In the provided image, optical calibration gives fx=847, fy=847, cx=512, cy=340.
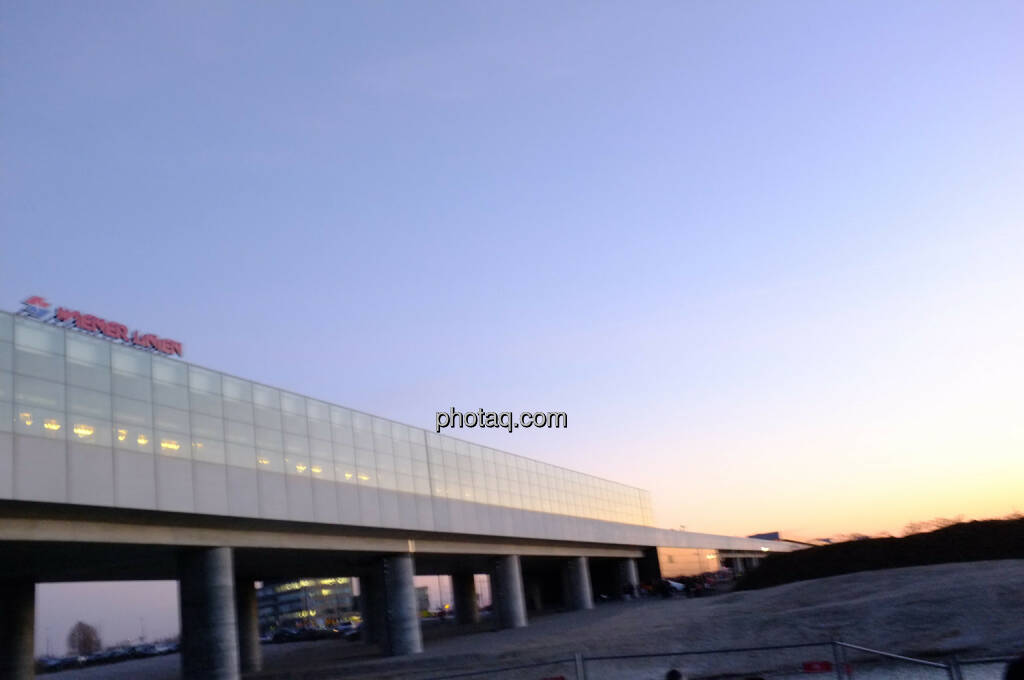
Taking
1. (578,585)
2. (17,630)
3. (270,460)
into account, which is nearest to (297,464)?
(270,460)

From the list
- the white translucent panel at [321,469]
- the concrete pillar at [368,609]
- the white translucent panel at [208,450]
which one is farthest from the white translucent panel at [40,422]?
the concrete pillar at [368,609]

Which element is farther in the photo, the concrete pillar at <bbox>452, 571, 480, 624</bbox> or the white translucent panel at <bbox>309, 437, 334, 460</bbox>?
the concrete pillar at <bbox>452, 571, 480, 624</bbox>

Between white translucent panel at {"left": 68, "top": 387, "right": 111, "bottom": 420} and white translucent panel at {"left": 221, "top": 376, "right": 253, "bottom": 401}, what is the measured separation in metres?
7.34

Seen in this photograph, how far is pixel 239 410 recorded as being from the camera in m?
42.7

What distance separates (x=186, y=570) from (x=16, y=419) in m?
13.1

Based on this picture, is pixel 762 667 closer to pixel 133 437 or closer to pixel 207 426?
pixel 207 426

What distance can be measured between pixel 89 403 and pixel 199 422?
6265 millimetres

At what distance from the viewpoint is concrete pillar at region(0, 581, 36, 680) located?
42781 millimetres

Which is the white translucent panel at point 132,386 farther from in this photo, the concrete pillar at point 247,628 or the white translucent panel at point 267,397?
the concrete pillar at point 247,628

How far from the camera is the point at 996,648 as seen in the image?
102 feet

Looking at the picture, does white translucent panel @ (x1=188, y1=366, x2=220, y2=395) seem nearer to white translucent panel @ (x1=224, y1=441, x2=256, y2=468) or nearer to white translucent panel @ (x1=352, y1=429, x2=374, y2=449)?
white translucent panel @ (x1=224, y1=441, x2=256, y2=468)

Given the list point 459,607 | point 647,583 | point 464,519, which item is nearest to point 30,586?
point 464,519

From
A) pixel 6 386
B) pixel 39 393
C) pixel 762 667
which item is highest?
pixel 6 386

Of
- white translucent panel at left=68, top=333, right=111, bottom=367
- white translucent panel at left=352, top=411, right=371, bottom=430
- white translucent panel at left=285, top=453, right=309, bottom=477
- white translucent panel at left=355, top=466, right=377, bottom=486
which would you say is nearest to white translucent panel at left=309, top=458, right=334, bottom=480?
white translucent panel at left=285, top=453, right=309, bottom=477
